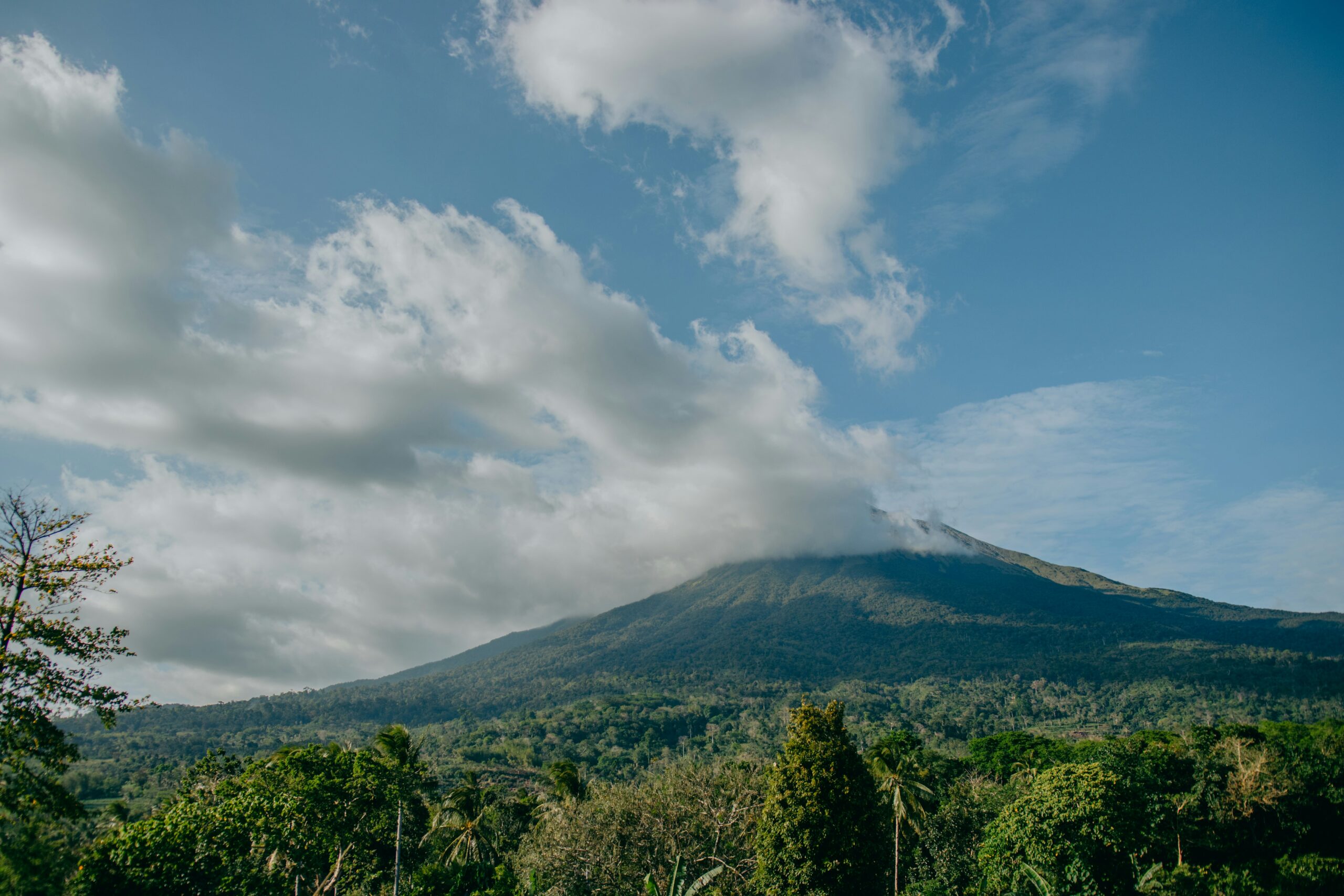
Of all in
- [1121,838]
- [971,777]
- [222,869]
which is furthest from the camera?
[971,777]

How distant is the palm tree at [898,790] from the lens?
36875 millimetres

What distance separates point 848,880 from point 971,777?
34215 millimetres

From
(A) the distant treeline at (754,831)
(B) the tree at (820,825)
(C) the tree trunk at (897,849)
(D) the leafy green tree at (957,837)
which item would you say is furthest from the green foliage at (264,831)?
(D) the leafy green tree at (957,837)

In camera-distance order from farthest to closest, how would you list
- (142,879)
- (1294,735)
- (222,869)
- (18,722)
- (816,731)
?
(1294,735) → (816,731) → (222,869) → (142,879) → (18,722)

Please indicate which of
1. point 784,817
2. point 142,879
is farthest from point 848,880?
point 142,879

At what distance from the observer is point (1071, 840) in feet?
89.1

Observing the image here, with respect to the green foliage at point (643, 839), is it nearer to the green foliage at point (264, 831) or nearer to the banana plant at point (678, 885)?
the banana plant at point (678, 885)

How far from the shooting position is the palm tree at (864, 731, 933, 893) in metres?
36.9

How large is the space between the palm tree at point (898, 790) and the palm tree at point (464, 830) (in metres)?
22.9

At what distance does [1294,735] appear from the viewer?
61.7 metres

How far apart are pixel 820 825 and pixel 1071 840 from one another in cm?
943

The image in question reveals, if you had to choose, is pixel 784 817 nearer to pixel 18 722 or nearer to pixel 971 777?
pixel 18 722

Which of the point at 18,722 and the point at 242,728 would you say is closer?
the point at 18,722

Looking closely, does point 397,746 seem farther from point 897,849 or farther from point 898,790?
point 898,790
